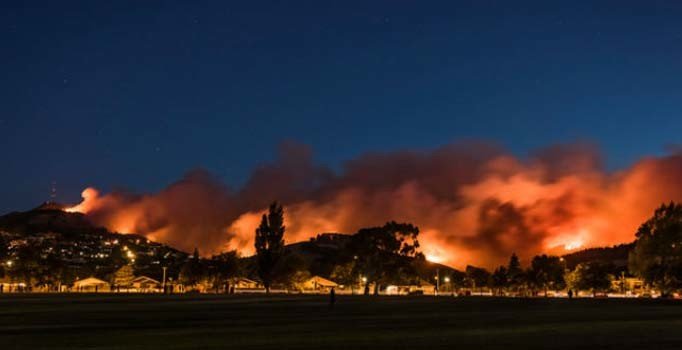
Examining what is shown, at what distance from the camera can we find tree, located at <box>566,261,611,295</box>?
15038cm

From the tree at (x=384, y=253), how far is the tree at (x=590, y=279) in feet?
149

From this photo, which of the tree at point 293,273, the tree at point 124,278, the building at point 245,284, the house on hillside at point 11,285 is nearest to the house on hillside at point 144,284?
the tree at point 124,278

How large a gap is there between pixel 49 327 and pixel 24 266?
12895cm

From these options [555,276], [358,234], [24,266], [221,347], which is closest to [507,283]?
[555,276]

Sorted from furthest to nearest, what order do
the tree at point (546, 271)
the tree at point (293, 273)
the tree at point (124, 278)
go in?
1. the tree at point (546, 271)
2. the tree at point (124, 278)
3. the tree at point (293, 273)

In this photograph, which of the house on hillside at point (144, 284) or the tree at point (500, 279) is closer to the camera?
the house on hillside at point (144, 284)

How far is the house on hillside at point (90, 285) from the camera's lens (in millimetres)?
150250

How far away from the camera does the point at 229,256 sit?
170m

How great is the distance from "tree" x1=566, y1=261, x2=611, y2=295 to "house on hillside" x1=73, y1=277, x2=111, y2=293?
98792 mm

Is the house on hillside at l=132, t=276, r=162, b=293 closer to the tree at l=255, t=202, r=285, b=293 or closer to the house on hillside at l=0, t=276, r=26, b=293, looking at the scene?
the house on hillside at l=0, t=276, r=26, b=293

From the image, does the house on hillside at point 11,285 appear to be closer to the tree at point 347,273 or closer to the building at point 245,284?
the building at point 245,284

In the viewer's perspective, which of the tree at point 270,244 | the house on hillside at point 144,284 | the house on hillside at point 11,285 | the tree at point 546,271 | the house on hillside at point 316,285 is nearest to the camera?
the tree at point 270,244

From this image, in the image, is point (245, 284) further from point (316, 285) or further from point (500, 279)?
point (500, 279)

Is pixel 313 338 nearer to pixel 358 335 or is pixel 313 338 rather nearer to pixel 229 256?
pixel 358 335
